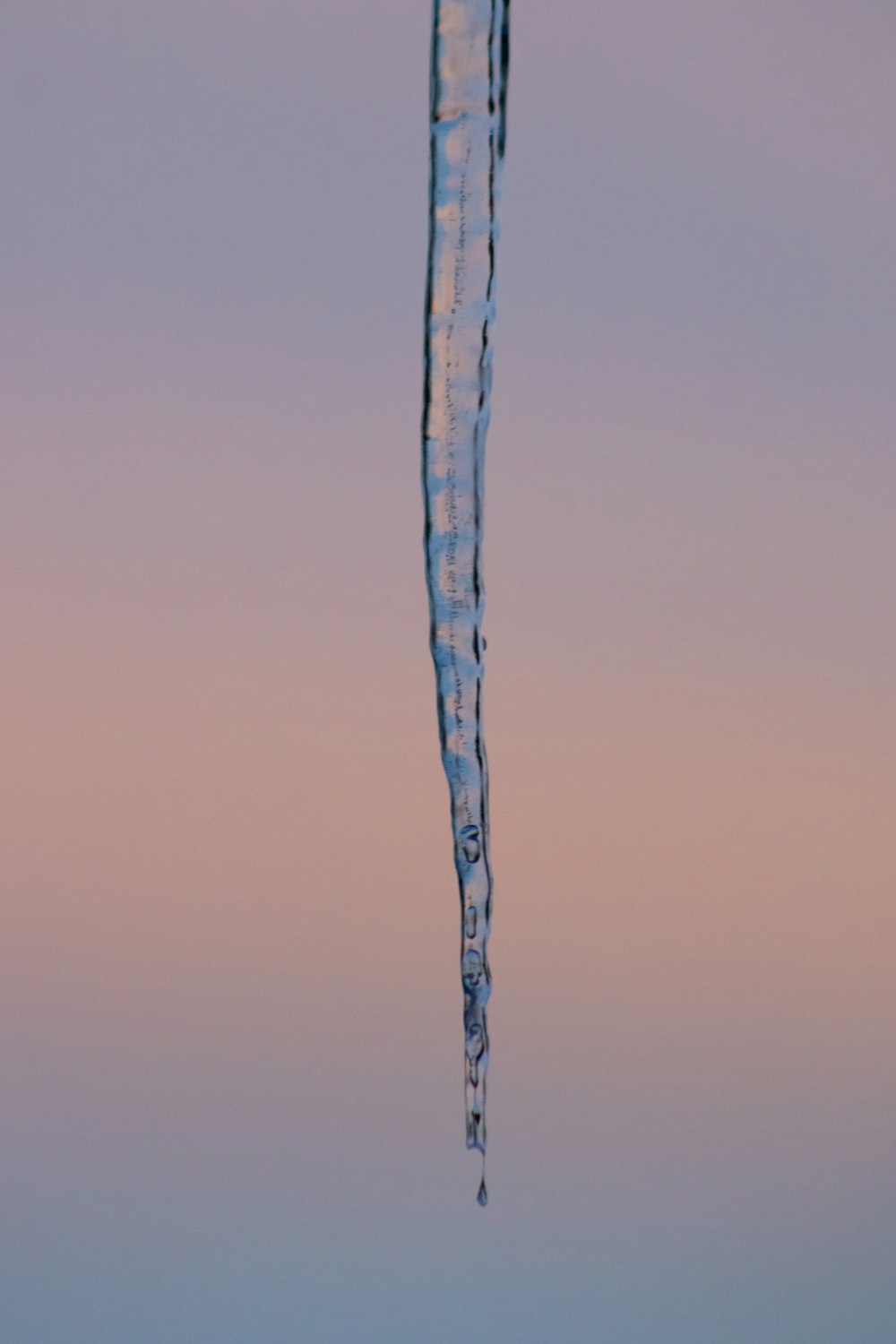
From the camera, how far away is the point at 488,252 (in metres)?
1.65

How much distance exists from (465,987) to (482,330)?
0.68 meters

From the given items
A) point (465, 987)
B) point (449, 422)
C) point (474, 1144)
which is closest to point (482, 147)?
point (449, 422)

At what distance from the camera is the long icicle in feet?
5.36

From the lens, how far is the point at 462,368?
5.55 feet

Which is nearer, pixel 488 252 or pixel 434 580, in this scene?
pixel 488 252

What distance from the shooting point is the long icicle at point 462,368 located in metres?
1.63

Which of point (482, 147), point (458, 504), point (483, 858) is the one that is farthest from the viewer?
point (483, 858)

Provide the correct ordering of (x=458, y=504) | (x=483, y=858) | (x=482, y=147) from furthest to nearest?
(x=483, y=858), (x=458, y=504), (x=482, y=147)

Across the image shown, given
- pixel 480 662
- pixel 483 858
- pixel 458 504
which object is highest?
pixel 458 504

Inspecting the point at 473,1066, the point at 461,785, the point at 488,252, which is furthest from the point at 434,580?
the point at 473,1066

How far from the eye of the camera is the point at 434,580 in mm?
1792

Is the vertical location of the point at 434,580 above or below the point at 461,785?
above

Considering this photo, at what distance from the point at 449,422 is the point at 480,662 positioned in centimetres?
25

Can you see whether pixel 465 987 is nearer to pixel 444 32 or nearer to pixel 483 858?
pixel 483 858
